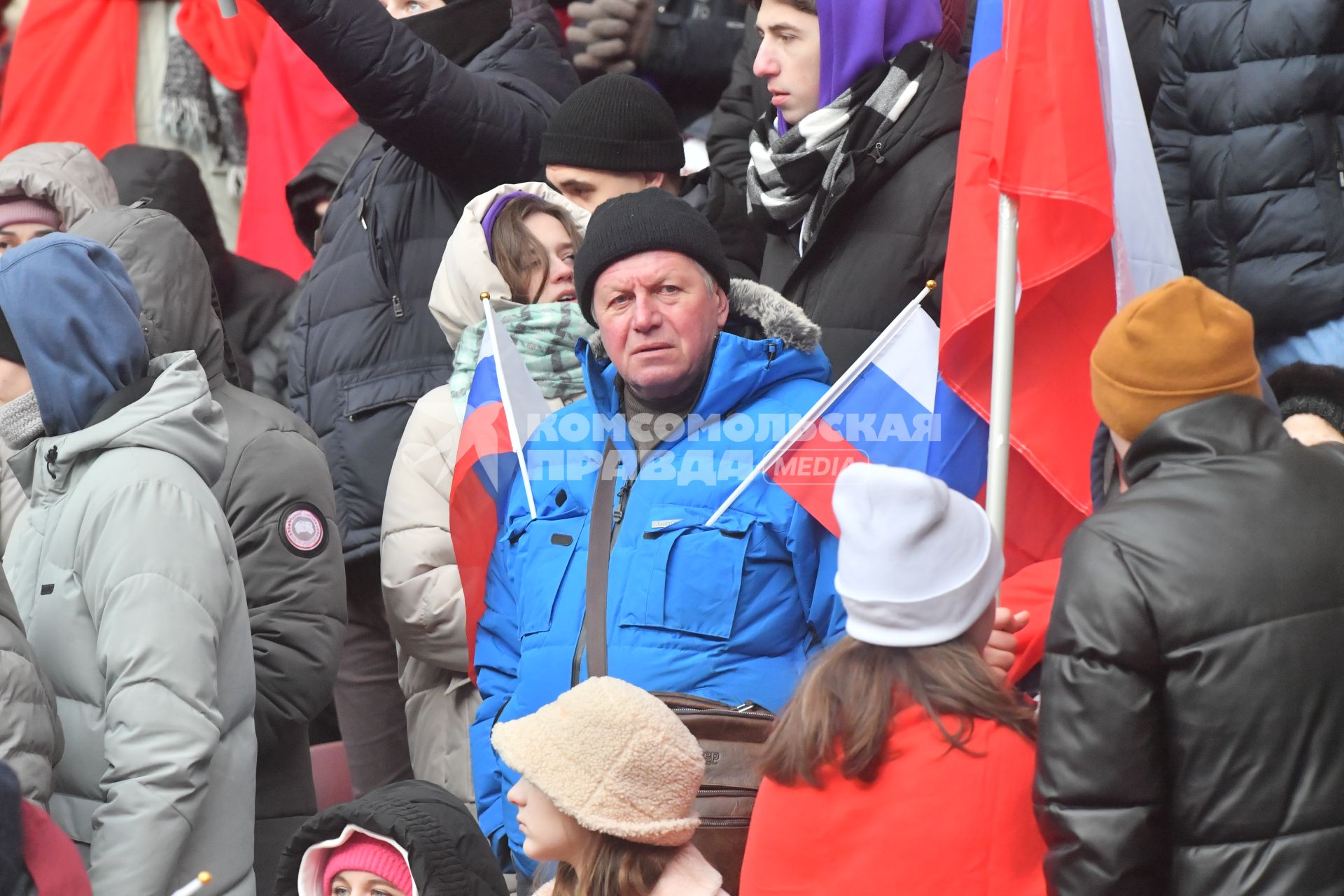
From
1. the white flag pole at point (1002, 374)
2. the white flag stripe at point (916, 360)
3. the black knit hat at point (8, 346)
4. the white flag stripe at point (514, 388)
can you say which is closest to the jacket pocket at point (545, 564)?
the white flag stripe at point (514, 388)

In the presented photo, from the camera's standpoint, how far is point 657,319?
13.8 feet

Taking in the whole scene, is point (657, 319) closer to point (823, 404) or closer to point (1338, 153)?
point (823, 404)

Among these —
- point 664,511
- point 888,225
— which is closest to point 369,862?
point 664,511

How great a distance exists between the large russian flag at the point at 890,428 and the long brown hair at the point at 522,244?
1119 mm

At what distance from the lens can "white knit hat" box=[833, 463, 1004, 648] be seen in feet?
9.86

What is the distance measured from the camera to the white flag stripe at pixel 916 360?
168 inches

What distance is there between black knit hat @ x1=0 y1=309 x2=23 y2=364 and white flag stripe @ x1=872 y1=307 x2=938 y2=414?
1.92m

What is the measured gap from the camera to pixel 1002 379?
3951 mm

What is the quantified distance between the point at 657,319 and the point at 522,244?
3.18 feet

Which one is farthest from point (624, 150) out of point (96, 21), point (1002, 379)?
point (96, 21)

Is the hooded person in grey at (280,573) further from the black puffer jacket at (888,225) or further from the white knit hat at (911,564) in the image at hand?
the white knit hat at (911,564)

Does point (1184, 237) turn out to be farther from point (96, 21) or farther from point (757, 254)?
point (96, 21)

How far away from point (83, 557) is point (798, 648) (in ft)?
5.00

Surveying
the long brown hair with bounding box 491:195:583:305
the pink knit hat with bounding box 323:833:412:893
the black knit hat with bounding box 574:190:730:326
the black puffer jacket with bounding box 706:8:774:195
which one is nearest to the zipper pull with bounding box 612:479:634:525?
the black knit hat with bounding box 574:190:730:326
